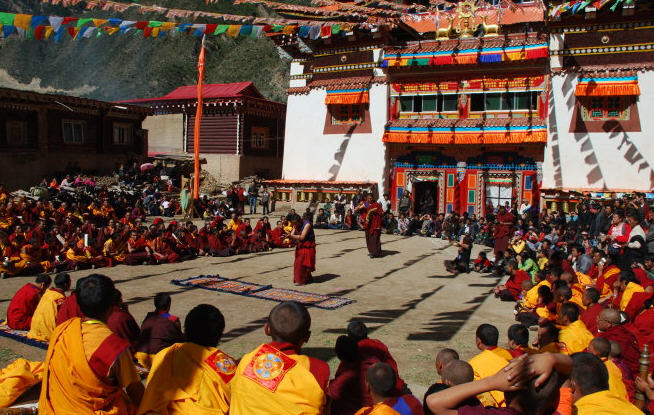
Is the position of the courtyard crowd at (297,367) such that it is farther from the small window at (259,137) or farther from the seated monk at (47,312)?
the small window at (259,137)

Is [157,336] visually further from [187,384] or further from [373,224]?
[373,224]

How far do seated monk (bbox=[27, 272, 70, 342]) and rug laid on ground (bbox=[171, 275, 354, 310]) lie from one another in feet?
11.6

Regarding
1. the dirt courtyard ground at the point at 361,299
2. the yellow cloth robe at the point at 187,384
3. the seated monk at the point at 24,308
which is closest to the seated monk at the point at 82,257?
the dirt courtyard ground at the point at 361,299

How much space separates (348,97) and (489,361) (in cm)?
2104

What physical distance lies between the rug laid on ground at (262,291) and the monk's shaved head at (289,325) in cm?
579

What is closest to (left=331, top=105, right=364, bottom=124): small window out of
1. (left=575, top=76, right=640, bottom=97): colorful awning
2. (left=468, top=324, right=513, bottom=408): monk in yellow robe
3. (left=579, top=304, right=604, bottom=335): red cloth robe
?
(left=575, top=76, right=640, bottom=97): colorful awning

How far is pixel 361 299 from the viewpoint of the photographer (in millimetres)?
9703

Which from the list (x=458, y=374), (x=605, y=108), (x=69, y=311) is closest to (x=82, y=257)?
(x=69, y=311)

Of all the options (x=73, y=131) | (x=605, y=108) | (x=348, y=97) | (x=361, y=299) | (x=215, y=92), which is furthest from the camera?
(x=215, y=92)

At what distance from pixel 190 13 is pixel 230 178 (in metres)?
17.7

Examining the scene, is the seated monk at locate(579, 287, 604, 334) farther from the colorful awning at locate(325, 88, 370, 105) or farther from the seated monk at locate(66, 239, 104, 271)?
the colorful awning at locate(325, 88, 370, 105)

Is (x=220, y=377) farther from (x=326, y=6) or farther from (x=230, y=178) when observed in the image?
(x=230, y=178)

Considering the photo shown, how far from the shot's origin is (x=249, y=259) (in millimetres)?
13938

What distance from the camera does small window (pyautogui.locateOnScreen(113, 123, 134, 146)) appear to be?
2952 cm
